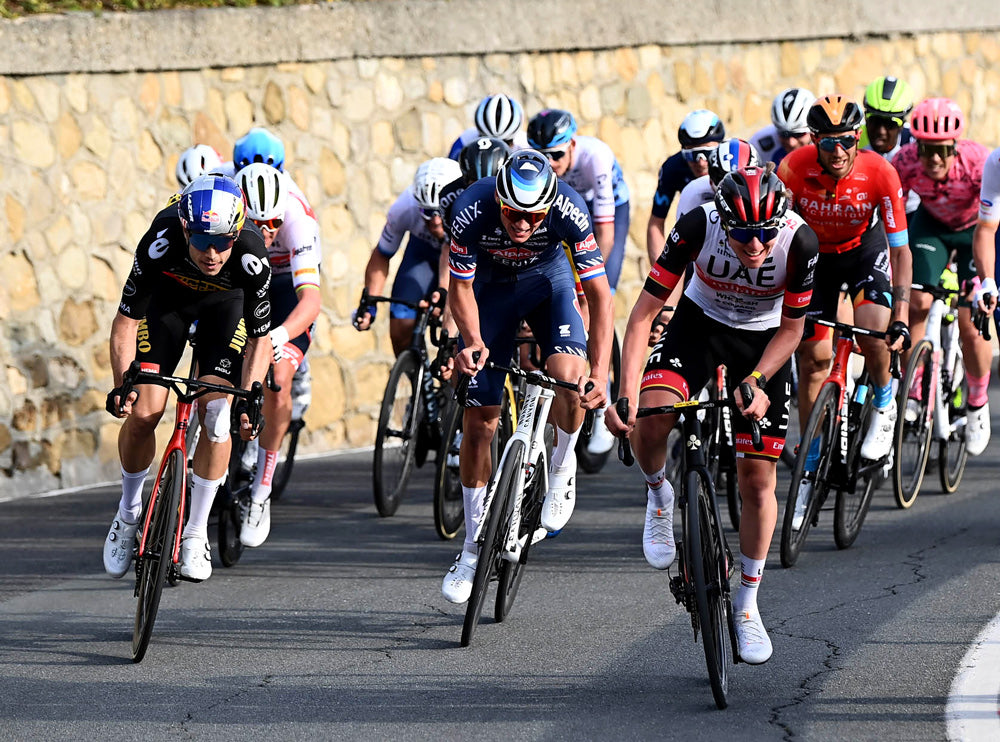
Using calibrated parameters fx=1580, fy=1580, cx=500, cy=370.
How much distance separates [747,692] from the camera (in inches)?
233

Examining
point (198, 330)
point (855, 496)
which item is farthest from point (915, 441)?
point (198, 330)

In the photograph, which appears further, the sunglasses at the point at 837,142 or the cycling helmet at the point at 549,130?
the cycling helmet at the point at 549,130

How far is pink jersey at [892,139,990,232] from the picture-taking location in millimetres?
9578

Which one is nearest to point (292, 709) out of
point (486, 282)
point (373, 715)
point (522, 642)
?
point (373, 715)

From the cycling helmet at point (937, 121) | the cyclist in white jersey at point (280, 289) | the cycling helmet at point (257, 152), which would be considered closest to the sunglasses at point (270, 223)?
the cyclist in white jersey at point (280, 289)

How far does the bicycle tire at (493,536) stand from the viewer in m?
6.44

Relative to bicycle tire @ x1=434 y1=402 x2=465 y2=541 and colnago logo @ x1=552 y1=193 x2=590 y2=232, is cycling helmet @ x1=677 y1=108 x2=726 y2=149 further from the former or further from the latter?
colnago logo @ x1=552 y1=193 x2=590 y2=232

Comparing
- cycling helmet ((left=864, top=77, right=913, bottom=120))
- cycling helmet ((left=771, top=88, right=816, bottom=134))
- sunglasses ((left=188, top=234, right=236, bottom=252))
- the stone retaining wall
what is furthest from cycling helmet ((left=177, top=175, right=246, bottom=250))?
cycling helmet ((left=771, top=88, right=816, bottom=134))

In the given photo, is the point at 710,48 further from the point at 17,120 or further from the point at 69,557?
the point at 69,557

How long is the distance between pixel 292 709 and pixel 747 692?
169 centimetres

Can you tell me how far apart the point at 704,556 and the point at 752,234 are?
3.98 feet

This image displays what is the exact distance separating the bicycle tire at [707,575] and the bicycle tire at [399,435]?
3577 millimetres

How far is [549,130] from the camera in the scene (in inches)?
384

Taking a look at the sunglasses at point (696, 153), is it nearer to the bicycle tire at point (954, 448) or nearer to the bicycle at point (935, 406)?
the bicycle at point (935, 406)
